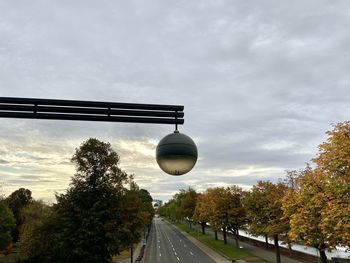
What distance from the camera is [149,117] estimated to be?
5488 mm

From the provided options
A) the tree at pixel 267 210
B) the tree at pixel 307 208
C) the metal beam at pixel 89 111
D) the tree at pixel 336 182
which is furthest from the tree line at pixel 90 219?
the metal beam at pixel 89 111

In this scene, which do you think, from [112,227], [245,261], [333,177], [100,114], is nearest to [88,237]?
[112,227]

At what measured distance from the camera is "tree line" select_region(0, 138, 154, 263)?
115 ft

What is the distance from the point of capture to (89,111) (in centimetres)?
541

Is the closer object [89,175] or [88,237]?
[88,237]

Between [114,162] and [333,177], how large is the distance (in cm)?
2537

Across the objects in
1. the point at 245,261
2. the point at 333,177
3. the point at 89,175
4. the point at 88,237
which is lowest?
the point at 245,261

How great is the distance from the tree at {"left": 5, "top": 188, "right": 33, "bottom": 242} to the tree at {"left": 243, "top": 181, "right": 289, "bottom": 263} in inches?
2299

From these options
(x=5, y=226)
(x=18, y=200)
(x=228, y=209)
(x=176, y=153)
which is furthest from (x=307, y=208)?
(x=18, y=200)

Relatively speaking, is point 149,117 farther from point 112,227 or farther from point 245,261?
point 245,261

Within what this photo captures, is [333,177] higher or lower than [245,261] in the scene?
higher

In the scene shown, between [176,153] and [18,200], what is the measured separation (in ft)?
301

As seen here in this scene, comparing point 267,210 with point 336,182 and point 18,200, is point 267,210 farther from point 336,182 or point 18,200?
point 18,200

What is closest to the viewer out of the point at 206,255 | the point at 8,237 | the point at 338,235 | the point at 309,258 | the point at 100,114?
the point at 100,114
